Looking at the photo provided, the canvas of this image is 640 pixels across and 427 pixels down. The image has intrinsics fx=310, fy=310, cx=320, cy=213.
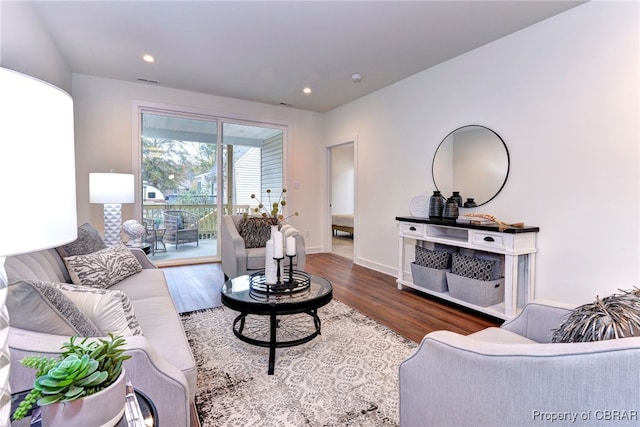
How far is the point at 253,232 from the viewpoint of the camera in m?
3.78

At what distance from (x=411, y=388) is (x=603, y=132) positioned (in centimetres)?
255

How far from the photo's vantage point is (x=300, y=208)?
5676mm

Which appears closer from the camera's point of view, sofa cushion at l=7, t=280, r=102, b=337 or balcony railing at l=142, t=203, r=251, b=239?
sofa cushion at l=7, t=280, r=102, b=337

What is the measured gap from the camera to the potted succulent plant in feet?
2.04

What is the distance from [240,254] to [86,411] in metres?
2.71

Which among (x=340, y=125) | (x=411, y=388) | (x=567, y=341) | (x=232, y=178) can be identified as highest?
(x=340, y=125)

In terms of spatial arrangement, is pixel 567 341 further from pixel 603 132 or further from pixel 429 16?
pixel 429 16

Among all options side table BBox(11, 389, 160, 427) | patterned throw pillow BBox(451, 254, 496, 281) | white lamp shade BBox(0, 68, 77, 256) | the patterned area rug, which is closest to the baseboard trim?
the patterned area rug

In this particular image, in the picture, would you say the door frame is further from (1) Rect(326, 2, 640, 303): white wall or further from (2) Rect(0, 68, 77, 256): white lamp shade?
(2) Rect(0, 68, 77, 256): white lamp shade

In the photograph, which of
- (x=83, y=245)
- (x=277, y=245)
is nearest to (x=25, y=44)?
(x=83, y=245)

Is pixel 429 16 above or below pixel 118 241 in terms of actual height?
above

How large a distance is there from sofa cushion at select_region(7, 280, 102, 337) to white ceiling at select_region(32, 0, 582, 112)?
2.43 m

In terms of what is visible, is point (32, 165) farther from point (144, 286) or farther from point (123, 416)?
point (144, 286)

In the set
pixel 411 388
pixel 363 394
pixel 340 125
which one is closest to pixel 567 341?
pixel 411 388
